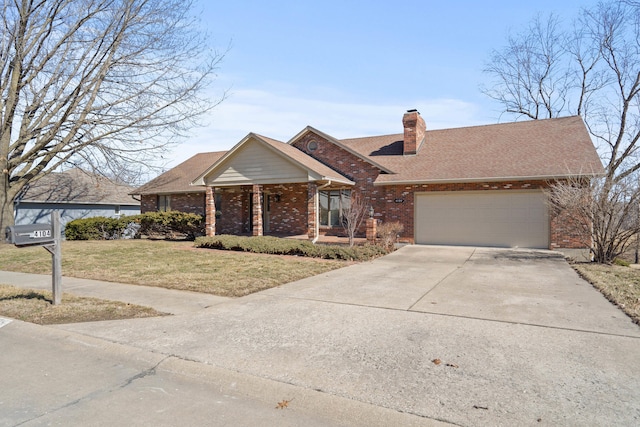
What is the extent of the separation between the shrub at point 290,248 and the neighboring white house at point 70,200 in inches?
343

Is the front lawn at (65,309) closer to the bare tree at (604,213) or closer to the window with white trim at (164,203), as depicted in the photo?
the bare tree at (604,213)

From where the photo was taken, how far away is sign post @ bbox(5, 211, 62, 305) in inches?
229

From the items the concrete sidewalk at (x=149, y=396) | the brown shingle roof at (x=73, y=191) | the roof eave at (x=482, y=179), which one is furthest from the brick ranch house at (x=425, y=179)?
the concrete sidewalk at (x=149, y=396)

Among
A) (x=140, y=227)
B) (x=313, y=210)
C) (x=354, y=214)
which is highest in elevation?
(x=313, y=210)

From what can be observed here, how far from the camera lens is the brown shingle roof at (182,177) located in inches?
928

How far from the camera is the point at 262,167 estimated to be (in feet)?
56.6

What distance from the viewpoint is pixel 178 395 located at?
12.1 ft

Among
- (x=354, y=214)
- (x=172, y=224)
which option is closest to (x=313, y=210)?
(x=354, y=214)

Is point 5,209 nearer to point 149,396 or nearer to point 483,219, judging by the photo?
point 149,396

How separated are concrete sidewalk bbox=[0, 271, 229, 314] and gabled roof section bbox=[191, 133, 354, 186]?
8703 mm

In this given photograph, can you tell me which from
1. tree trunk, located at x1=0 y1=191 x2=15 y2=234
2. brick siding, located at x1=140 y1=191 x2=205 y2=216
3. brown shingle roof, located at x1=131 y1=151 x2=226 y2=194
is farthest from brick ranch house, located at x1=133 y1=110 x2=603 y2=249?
tree trunk, located at x1=0 y1=191 x2=15 y2=234

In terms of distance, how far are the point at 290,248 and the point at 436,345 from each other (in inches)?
384

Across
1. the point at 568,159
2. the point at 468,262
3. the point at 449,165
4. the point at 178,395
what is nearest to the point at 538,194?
the point at 568,159

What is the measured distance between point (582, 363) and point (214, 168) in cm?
1615
